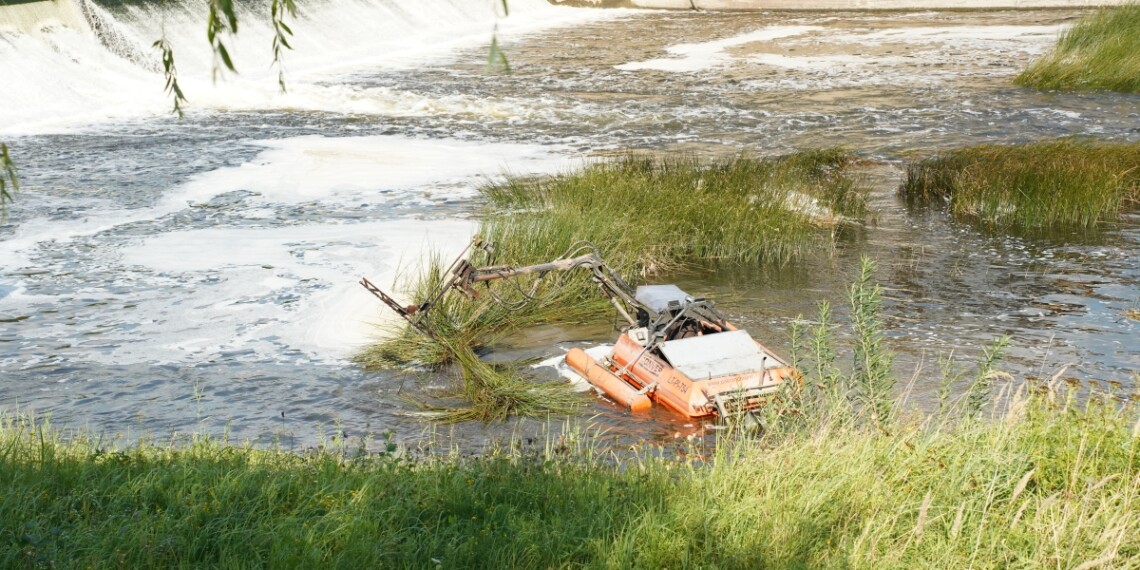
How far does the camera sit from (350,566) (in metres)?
4.47

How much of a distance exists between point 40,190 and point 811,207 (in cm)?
1049

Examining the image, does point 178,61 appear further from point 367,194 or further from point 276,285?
point 276,285

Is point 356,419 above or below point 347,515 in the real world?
below

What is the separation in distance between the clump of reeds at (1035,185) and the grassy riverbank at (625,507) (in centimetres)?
897

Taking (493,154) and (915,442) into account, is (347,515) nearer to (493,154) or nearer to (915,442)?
(915,442)

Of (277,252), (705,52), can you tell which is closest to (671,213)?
(277,252)

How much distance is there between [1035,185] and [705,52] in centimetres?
1997

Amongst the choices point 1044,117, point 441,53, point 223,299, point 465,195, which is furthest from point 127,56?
point 1044,117

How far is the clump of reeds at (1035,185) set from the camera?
555 inches

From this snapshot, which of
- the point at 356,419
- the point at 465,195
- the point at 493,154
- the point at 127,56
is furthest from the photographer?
the point at 127,56

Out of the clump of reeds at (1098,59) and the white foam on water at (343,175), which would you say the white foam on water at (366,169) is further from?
the clump of reeds at (1098,59)

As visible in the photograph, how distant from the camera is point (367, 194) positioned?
16.5 m

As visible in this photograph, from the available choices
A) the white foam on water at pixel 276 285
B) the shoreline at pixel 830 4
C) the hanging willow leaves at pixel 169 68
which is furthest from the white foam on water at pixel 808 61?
the hanging willow leaves at pixel 169 68

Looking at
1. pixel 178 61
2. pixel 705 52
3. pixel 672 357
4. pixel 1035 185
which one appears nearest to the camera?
pixel 672 357
